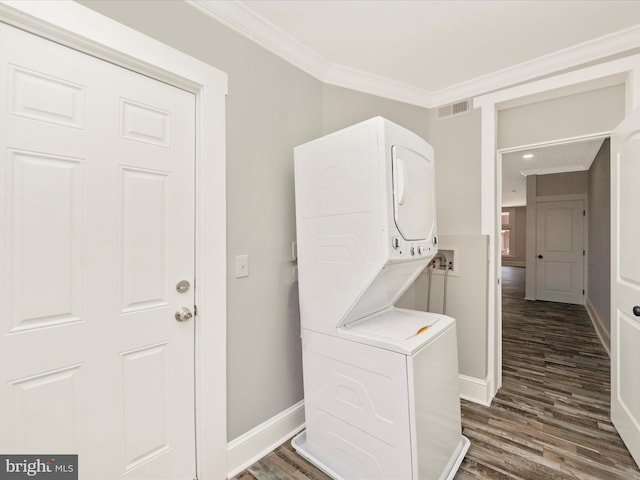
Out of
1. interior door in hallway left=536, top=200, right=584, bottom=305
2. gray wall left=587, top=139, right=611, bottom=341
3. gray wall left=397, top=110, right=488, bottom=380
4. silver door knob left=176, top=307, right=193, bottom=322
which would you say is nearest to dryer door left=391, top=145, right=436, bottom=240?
gray wall left=397, top=110, right=488, bottom=380

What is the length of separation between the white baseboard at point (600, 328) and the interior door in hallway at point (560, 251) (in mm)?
496

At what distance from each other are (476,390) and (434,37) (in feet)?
8.61

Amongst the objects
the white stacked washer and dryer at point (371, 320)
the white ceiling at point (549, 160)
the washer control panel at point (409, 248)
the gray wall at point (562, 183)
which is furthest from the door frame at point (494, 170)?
the gray wall at point (562, 183)

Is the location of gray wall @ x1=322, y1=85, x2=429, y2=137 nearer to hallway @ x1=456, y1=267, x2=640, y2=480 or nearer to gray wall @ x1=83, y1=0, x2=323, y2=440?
gray wall @ x1=83, y1=0, x2=323, y2=440

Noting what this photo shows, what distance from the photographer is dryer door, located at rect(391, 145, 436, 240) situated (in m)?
1.44

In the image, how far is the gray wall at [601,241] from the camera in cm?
370

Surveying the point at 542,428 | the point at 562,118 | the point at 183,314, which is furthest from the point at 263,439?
the point at 562,118

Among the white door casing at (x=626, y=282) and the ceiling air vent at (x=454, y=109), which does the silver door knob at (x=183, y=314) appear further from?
the ceiling air vent at (x=454, y=109)

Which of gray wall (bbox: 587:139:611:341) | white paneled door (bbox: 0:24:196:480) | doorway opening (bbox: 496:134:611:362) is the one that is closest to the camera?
white paneled door (bbox: 0:24:196:480)

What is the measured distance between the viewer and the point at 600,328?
407 cm

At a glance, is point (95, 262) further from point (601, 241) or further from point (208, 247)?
point (601, 241)

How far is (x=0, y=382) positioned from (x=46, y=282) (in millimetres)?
354

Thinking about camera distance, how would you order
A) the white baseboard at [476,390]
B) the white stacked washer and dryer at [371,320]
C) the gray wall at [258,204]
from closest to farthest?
the white stacked washer and dryer at [371,320] → the gray wall at [258,204] → the white baseboard at [476,390]

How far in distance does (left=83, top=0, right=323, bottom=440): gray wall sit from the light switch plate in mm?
29
